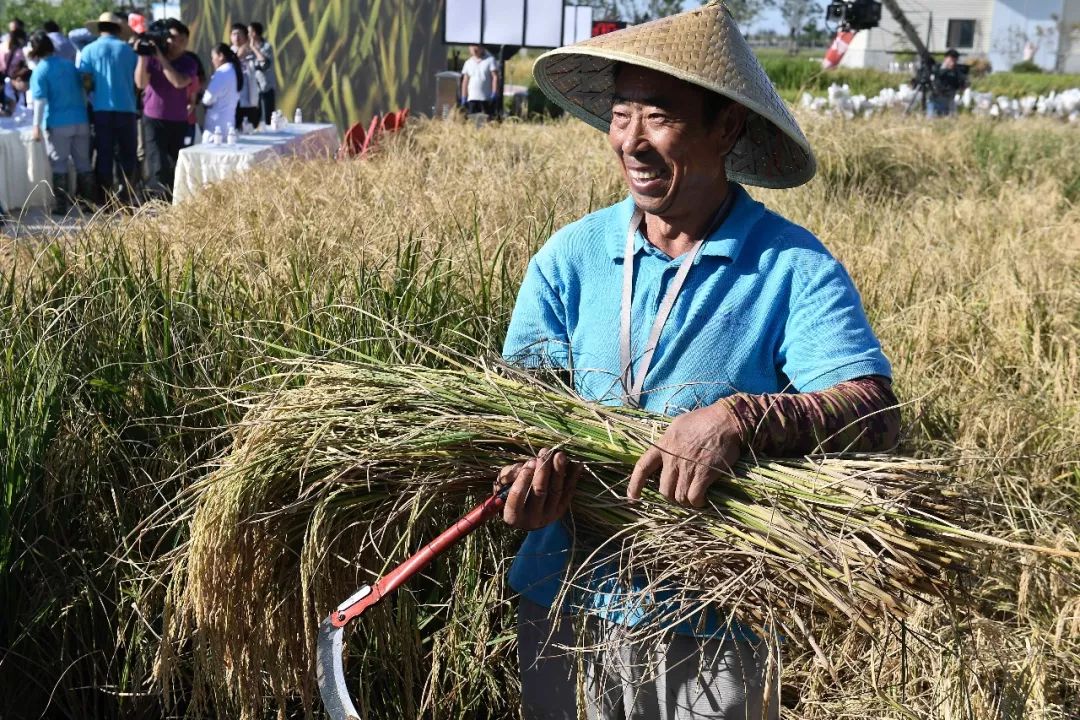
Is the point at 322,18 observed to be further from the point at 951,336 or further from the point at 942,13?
the point at 942,13

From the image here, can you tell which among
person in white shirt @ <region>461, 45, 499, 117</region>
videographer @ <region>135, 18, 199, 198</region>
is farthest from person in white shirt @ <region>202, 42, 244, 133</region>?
person in white shirt @ <region>461, 45, 499, 117</region>

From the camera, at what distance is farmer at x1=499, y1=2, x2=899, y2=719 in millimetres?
1523

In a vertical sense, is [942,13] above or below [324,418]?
above

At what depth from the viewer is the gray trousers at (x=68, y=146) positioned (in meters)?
8.20

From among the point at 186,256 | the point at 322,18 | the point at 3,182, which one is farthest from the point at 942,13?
the point at 186,256

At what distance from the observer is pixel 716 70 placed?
5.23 feet

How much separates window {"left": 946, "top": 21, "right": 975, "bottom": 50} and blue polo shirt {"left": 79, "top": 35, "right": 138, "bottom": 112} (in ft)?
160

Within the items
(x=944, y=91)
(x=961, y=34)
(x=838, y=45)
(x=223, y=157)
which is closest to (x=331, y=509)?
(x=223, y=157)

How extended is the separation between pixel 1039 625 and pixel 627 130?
1523 mm

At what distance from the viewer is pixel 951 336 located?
3.70 m

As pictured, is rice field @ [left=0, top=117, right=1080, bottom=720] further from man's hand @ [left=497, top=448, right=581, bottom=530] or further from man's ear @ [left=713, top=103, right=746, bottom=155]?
man's ear @ [left=713, top=103, right=746, bottom=155]

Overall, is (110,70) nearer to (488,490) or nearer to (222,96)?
(222,96)

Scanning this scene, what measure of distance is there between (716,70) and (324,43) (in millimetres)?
10705

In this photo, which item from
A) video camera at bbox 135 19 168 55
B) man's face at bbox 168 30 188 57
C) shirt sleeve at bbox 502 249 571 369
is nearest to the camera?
shirt sleeve at bbox 502 249 571 369
